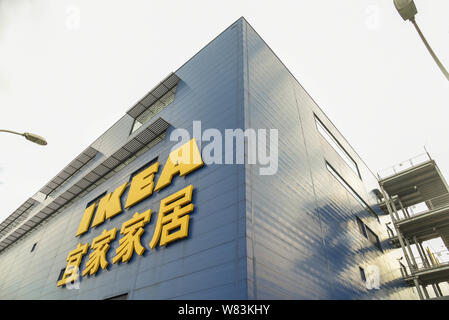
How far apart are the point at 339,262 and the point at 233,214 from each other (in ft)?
27.1

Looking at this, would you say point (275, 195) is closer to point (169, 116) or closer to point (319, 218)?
point (319, 218)

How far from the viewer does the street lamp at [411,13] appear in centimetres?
505

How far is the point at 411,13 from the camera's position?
514 centimetres

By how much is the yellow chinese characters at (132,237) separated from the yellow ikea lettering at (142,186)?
102cm

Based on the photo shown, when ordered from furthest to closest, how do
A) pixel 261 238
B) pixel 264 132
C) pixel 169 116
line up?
pixel 169 116 < pixel 264 132 < pixel 261 238

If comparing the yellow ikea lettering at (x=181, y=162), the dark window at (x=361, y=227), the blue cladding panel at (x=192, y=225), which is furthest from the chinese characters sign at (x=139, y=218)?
the dark window at (x=361, y=227)

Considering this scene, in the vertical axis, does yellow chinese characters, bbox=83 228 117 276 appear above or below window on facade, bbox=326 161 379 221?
below

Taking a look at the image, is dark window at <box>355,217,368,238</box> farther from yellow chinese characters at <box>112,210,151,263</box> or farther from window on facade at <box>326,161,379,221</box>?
yellow chinese characters at <box>112,210,151,263</box>

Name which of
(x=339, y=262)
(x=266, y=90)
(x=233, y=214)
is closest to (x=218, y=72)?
(x=266, y=90)

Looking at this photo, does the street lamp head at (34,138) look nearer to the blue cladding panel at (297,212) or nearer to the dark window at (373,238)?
the blue cladding panel at (297,212)

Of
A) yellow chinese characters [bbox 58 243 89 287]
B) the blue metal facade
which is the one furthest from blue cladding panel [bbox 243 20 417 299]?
yellow chinese characters [bbox 58 243 89 287]

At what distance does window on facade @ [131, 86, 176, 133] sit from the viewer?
57.9ft

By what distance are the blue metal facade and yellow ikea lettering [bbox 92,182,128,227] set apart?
0.50 meters

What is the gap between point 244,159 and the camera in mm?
9891
